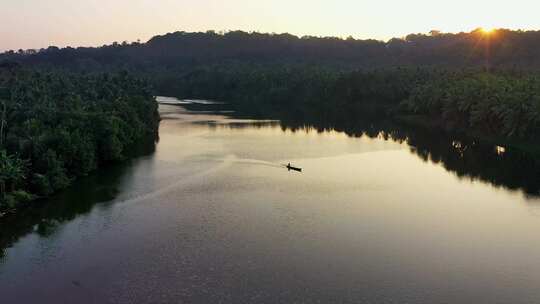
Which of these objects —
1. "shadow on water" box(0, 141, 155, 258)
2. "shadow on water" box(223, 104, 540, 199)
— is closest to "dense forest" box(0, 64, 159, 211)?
"shadow on water" box(0, 141, 155, 258)

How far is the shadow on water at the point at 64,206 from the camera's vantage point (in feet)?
148

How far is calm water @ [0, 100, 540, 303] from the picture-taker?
34.7 metres

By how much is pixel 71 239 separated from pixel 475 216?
33640mm

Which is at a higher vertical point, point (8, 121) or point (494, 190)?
point (8, 121)

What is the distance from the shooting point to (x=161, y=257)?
3944 cm

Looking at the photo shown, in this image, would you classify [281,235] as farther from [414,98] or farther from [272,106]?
[272,106]

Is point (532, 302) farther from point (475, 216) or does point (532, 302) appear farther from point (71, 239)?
point (71, 239)

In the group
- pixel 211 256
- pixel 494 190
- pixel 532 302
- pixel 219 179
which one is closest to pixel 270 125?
pixel 219 179

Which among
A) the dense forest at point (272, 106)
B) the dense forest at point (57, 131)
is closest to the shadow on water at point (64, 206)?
the dense forest at point (57, 131)

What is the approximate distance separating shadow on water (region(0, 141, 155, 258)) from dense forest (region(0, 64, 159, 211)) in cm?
136

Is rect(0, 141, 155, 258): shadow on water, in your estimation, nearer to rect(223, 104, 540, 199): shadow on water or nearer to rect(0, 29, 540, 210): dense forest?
rect(0, 29, 540, 210): dense forest

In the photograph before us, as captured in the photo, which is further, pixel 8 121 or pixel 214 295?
pixel 8 121

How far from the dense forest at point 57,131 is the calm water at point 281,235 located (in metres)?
2.55

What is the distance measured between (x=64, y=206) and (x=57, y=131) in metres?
11.7
